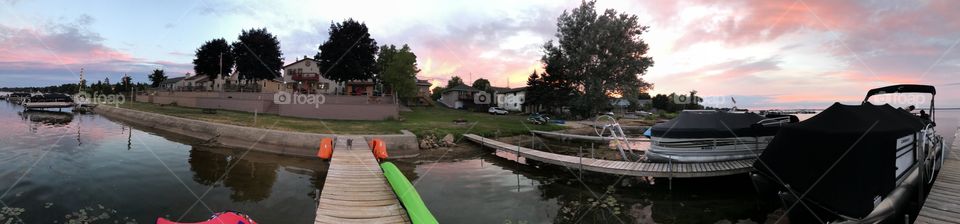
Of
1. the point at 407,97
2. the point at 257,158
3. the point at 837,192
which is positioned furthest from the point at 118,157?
the point at 407,97

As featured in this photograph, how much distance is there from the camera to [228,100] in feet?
137

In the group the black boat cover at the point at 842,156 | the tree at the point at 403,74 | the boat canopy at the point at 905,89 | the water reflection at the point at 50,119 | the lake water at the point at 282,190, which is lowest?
the lake water at the point at 282,190

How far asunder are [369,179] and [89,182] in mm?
9748

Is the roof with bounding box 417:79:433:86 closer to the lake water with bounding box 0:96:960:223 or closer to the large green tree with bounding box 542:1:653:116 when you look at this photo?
the large green tree with bounding box 542:1:653:116

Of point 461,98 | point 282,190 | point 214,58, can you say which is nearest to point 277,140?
point 282,190

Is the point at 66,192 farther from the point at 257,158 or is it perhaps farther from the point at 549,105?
the point at 549,105

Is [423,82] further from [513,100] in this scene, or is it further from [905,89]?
[905,89]

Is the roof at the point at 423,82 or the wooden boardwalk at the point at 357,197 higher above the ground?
the roof at the point at 423,82

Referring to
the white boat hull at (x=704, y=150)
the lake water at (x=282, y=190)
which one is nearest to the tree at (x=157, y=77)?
the lake water at (x=282, y=190)

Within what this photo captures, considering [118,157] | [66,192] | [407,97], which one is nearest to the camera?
[66,192]

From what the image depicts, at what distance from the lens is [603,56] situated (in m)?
43.4

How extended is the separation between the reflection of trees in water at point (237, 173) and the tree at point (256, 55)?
3721 cm

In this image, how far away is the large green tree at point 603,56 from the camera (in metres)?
42.5

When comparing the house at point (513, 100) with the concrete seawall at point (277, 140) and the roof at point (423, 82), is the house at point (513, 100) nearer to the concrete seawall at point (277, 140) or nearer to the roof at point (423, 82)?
the roof at point (423, 82)
